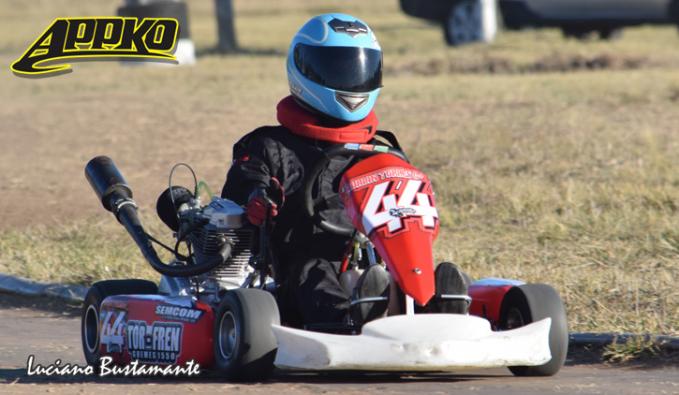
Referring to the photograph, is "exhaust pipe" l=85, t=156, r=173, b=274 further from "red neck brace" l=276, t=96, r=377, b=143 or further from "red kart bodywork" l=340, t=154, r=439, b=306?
"red kart bodywork" l=340, t=154, r=439, b=306

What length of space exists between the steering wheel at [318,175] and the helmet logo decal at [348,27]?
53cm

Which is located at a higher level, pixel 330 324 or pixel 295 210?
pixel 295 210

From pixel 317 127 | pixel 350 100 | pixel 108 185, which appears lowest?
pixel 108 185

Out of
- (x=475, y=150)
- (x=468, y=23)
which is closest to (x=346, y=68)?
(x=475, y=150)

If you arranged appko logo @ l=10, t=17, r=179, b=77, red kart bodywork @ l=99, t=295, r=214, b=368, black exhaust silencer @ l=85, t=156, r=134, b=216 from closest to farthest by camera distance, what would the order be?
1. red kart bodywork @ l=99, t=295, r=214, b=368
2. black exhaust silencer @ l=85, t=156, r=134, b=216
3. appko logo @ l=10, t=17, r=179, b=77

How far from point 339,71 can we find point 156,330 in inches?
50.7

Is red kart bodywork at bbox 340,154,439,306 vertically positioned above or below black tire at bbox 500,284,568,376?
above

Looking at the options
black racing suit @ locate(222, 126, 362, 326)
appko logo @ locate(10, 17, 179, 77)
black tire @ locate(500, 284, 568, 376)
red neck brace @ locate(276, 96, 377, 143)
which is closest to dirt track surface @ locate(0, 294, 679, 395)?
black tire @ locate(500, 284, 568, 376)

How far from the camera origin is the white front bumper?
16.9 feet

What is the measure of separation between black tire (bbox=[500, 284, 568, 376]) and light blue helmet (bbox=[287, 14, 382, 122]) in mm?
1029

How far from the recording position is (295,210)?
234 inches

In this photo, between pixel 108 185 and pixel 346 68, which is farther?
pixel 108 185

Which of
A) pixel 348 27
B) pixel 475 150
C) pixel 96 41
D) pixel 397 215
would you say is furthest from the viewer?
pixel 96 41

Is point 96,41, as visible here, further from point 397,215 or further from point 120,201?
point 397,215
